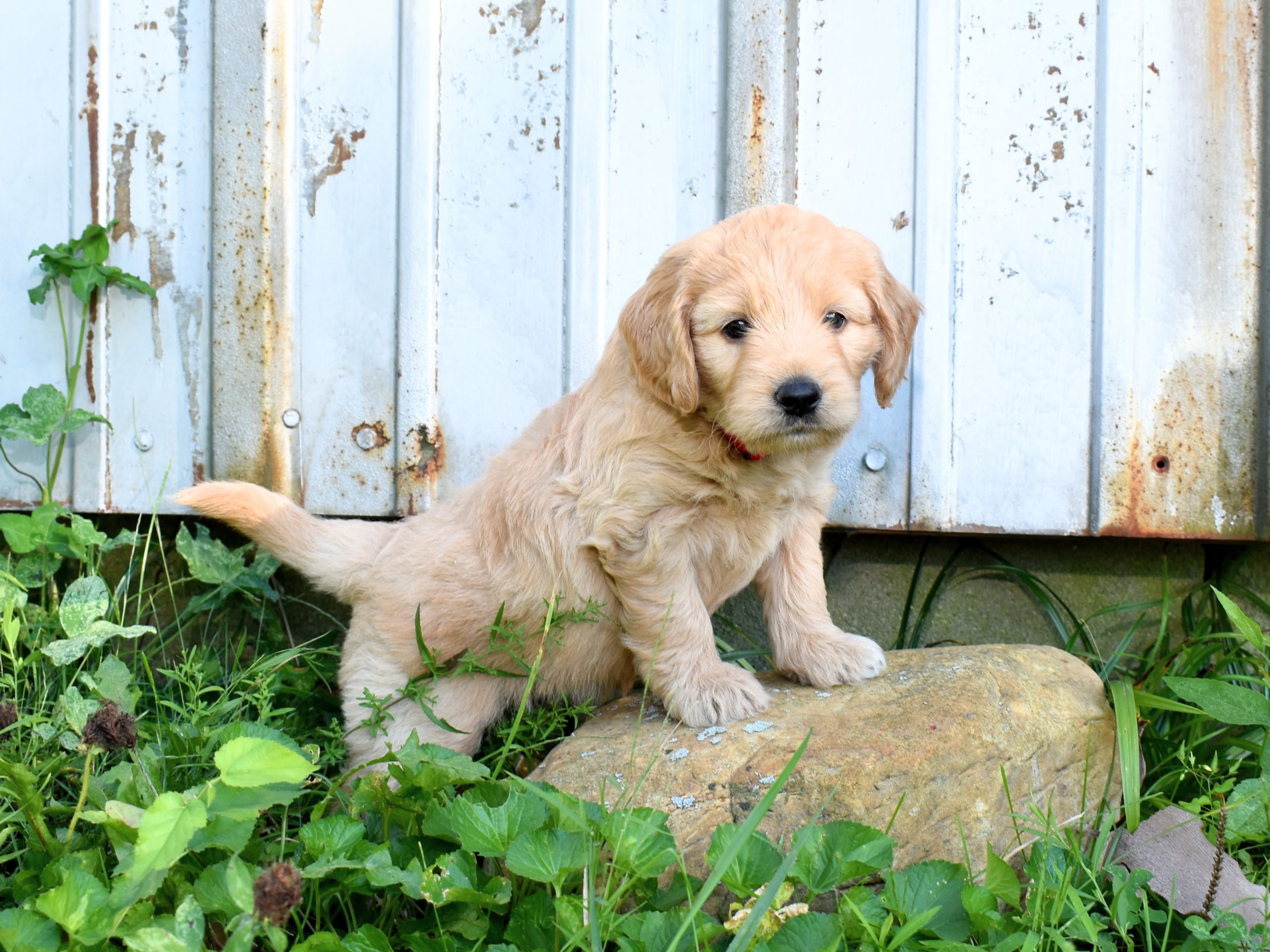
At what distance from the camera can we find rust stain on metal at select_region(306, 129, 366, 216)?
3275mm

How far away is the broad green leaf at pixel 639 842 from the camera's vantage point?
169 cm

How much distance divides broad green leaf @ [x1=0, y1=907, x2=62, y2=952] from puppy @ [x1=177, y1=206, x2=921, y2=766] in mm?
1054

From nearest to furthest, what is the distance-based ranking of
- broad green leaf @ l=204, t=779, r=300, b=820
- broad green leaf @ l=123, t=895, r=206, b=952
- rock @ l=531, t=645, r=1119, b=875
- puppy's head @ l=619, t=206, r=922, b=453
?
broad green leaf @ l=123, t=895, r=206, b=952 → broad green leaf @ l=204, t=779, r=300, b=820 → rock @ l=531, t=645, r=1119, b=875 → puppy's head @ l=619, t=206, r=922, b=453

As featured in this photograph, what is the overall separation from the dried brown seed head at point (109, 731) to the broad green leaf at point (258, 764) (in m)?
0.25

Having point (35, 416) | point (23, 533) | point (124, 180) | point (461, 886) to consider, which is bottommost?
point (461, 886)

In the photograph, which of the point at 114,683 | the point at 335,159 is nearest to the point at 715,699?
the point at 114,683

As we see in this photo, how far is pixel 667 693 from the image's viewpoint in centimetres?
247

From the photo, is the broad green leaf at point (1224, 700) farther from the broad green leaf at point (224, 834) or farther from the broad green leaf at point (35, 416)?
the broad green leaf at point (35, 416)

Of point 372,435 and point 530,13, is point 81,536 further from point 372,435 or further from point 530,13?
point 530,13

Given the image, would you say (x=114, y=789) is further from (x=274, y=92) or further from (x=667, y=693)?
(x=274, y=92)

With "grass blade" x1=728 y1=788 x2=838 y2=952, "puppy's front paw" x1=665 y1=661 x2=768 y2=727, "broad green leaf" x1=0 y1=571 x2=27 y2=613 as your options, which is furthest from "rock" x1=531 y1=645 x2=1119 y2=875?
"broad green leaf" x1=0 y1=571 x2=27 y2=613

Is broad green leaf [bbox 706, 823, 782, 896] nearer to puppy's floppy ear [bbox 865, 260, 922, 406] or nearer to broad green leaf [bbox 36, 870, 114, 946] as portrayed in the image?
broad green leaf [bbox 36, 870, 114, 946]

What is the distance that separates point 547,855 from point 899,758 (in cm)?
92

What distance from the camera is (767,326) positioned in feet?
7.50
